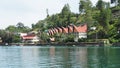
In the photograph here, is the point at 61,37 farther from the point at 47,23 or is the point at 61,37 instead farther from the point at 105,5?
the point at 47,23

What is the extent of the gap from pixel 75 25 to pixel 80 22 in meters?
3.95

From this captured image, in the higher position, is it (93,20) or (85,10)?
(85,10)

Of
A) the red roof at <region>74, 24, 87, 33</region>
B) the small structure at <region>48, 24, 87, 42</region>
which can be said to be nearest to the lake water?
the small structure at <region>48, 24, 87, 42</region>

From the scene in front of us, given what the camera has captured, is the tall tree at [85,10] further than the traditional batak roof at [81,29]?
No

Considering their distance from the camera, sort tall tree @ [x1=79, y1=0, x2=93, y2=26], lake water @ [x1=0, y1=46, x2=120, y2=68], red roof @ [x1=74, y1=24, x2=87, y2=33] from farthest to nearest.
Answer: red roof @ [x1=74, y1=24, x2=87, y2=33] < tall tree @ [x1=79, y1=0, x2=93, y2=26] < lake water @ [x1=0, y1=46, x2=120, y2=68]

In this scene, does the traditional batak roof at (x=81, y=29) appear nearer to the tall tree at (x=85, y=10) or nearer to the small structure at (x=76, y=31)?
the small structure at (x=76, y=31)

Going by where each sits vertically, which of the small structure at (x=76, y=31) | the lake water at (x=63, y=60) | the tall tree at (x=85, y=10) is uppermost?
the tall tree at (x=85, y=10)

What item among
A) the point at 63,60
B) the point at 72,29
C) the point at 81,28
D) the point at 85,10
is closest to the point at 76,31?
the point at 81,28

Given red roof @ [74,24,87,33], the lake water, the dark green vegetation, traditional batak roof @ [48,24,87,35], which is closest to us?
the lake water

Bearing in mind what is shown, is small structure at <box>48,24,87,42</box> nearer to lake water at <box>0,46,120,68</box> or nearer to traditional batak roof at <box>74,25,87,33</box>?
traditional batak roof at <box>74,25,87,33</box>

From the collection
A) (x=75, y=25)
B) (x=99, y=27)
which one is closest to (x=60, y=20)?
(x=75, y=25)

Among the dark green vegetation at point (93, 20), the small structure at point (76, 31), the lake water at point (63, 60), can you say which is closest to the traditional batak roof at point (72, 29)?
the small structure at point (76, 31)

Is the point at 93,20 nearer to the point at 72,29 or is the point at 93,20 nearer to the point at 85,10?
the point at 85,10

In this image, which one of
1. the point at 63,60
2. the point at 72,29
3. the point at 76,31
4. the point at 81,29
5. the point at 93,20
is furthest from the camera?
the point at 72,29
